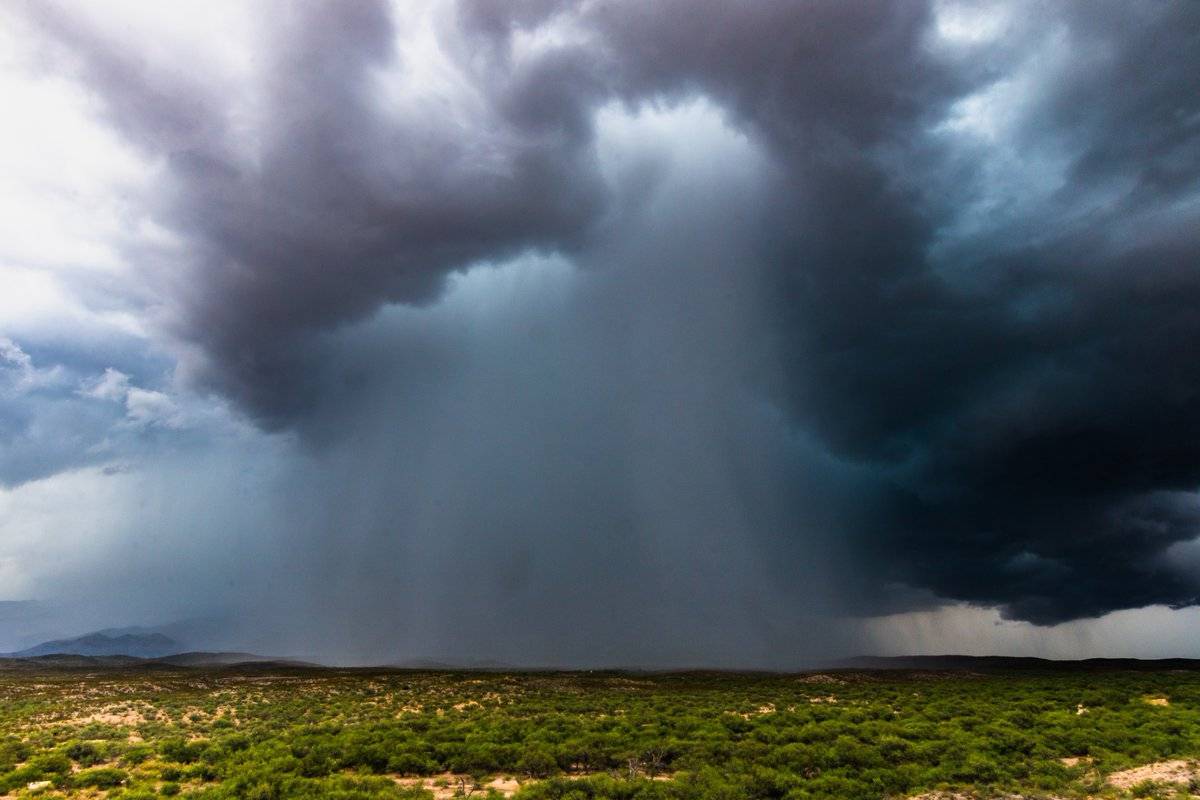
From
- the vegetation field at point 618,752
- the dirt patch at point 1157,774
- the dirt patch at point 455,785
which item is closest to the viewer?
the vegetation field at point 618,752

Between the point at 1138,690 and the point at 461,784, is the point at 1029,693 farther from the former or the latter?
the point at 461,784

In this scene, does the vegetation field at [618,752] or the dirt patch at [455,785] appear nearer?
the vegetation field at [618,752]

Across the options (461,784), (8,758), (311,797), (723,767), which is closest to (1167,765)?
(723,767)

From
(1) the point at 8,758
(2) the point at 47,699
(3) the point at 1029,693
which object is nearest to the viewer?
(1) the point at 8,758

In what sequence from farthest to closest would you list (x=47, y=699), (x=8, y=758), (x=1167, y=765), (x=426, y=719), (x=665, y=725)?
(x=47, y=699)
(x=426, y=719)
(x=665, y=725)
(x=8, y=758)
(x=1167, y=765)

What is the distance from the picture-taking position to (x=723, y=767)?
2984 centimetres

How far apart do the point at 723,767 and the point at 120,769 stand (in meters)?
29.4

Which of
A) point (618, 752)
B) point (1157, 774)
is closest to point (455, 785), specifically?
point (618, 752)

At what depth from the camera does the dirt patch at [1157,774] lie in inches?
1061

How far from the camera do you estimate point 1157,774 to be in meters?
28.2

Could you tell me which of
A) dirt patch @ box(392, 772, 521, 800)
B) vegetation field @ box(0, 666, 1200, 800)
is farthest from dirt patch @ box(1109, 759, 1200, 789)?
dirt patch @ box(392, 772, 521, 800)

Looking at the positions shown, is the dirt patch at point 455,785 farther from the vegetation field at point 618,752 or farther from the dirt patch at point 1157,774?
the dirt patch at point 1157,774

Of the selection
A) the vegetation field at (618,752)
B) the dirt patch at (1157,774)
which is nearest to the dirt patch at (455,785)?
the vegetation field at (618,752)

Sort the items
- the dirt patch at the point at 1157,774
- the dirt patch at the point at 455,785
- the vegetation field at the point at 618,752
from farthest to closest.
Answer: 1. the dirt patch at the point at 455,785
2. the dirt patch at the point at 1157,774
3. the vegetation field at the point at 618,752
